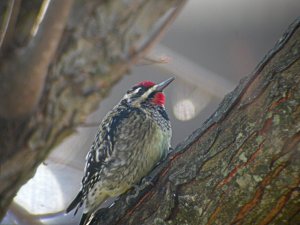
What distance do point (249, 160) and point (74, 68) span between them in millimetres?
904

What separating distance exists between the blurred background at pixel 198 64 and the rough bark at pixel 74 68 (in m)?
2.97

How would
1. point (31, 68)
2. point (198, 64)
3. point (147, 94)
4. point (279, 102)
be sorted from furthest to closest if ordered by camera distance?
point (198, 64)
point (147, 94)
point (279, 102)
point (31, 68)

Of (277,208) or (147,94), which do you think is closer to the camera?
(277,208)

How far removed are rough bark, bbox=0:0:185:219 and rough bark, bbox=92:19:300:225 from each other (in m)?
0.78

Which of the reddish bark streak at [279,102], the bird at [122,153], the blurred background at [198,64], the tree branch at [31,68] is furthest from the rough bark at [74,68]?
the blurred background at [198,64]

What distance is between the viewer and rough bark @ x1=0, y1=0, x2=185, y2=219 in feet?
4.70

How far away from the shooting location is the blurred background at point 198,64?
470cm

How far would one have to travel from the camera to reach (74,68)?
1.48 meters

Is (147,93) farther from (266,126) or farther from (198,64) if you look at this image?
(266,126)

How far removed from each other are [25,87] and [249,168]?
1007 millimetres

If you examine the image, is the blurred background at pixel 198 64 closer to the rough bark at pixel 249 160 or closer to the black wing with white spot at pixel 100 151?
the black wing with white spot at pixel 100 151

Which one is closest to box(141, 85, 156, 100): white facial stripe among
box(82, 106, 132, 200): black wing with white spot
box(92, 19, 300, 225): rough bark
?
box(82, 106, 132, 200): black wing with white spot

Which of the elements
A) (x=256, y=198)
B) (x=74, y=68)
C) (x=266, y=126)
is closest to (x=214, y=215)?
(x=256, y=198)

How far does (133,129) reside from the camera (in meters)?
3.51
